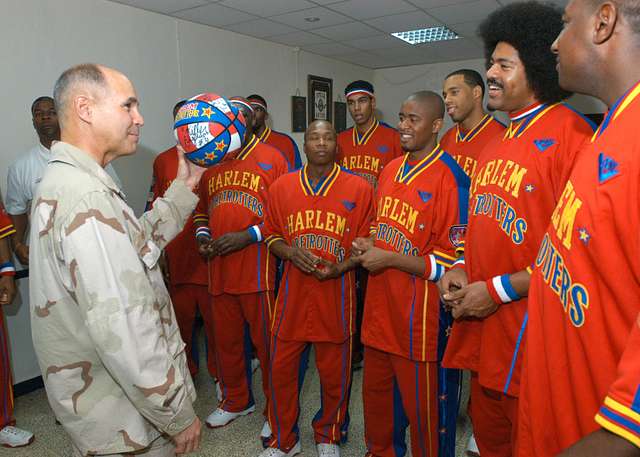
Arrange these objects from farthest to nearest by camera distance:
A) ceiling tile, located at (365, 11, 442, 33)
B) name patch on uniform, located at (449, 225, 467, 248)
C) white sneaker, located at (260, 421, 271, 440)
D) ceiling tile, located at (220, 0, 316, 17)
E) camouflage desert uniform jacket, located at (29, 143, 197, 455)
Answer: ceiling tile, located at (365, 11, 442, 33) < ceiling tile, located at (220, 0, 316, 17) < white sneaker, located at (260, 421, 271, 440) < name patch on uniform, located at (449, 225, 467, 248) < camouflage desert uniform jacket, located at (29, 143, 197, 455)

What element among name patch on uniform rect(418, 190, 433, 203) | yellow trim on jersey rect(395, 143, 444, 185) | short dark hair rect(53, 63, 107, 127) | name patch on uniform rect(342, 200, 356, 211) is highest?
short dark hair rect(53, 63, 107, 127)

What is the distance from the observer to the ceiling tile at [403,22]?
413 cm

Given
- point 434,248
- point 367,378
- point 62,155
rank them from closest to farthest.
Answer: point 62,155 → point 434,248 → point 367,378

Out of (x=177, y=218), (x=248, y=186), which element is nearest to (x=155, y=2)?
(x=248, y=186)

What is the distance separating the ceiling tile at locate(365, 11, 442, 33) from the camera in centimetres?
413

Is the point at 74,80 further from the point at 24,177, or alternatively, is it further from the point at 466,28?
the point at 466,28

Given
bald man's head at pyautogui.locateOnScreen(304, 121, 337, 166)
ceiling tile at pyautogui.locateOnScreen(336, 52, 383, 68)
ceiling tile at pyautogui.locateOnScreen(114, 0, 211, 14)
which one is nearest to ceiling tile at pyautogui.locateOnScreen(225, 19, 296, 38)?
ceiling tile at pyautogui.locateOnScreen(114, 0, 211, 14)

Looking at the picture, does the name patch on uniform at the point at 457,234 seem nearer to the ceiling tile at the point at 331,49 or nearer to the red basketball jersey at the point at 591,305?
the red basketball jersey at the point at 591,305

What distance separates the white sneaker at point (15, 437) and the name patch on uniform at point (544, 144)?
9.53ft

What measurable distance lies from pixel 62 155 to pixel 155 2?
9.58 feet

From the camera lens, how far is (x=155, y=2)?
349 centimetres

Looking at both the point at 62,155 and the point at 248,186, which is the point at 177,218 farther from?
the point at 248,186

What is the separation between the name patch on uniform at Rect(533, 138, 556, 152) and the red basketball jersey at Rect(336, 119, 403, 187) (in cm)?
223

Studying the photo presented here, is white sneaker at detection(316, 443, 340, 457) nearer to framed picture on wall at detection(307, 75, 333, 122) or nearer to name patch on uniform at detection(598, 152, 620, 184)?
name patch on uniform at detection(598, 152, 620, 184)
